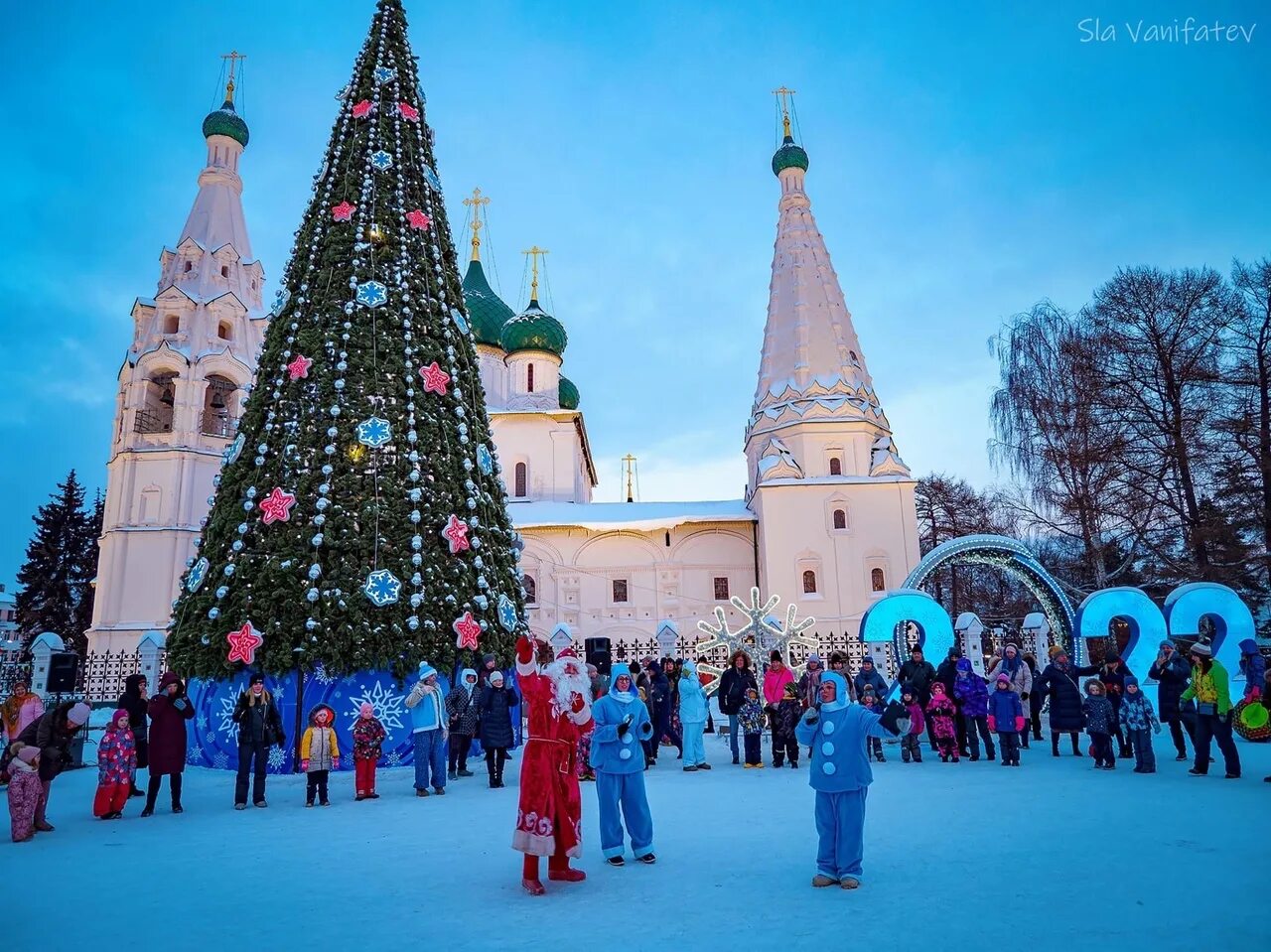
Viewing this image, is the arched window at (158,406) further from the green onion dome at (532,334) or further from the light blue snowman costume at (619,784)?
the light blue snowman costume at (619,784)

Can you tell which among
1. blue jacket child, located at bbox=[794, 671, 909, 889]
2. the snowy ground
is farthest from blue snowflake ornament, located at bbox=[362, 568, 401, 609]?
blue jacket child, located at bbox=[794, 671, 909, 889]

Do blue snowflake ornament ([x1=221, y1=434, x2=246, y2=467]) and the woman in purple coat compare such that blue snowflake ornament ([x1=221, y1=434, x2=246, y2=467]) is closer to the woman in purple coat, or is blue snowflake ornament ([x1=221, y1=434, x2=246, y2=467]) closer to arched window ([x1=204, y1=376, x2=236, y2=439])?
the woman in purple coat

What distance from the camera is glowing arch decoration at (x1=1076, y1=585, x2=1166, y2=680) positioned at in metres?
12.2

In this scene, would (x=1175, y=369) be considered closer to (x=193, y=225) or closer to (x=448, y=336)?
(x=448, y=336)

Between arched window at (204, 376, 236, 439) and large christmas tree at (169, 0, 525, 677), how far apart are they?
1922 cm

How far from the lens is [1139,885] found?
4.30 metres

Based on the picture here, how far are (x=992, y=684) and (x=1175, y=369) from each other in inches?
562

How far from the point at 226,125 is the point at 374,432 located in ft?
84.8

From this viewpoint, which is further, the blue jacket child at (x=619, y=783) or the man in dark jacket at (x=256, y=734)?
the man in dark jacket at (x=256, y=734)

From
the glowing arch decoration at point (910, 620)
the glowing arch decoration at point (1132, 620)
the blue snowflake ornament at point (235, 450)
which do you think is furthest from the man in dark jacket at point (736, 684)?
the blue snowflake ornament at point (235, 450)

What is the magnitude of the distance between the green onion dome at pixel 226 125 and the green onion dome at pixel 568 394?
16049mm

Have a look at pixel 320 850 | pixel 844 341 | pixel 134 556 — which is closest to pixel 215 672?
pixel 320 850

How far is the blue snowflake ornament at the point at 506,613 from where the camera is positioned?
35.7 ft

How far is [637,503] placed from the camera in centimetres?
3167
